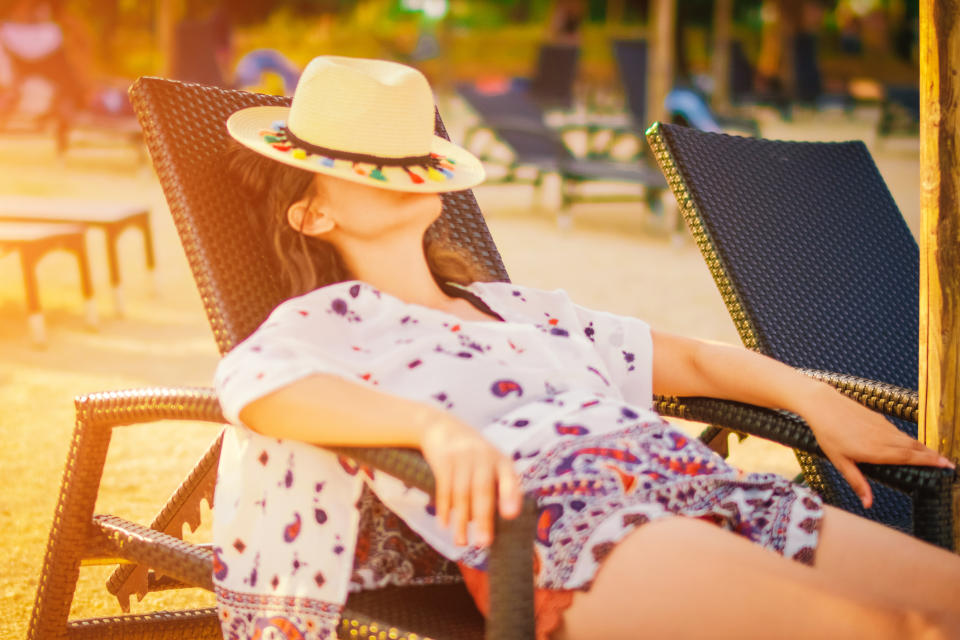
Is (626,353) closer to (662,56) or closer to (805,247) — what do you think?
(805,247)

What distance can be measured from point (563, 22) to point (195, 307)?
19548 mm

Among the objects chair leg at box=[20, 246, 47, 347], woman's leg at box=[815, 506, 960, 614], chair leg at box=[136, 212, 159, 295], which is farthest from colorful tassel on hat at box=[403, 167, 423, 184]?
chair leg at box=[136, 212, 159, 295]

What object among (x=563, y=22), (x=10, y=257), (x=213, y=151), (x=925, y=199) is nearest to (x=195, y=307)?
(x=10, y=257)

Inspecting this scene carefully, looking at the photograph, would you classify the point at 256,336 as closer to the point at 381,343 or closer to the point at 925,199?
the point at 381,343

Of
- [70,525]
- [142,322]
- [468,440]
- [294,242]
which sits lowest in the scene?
[142,322]

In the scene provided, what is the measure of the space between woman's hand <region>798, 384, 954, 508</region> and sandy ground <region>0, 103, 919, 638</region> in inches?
57.6

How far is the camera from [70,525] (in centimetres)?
176

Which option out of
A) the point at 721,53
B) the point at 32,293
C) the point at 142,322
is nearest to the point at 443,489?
the point at 32,293

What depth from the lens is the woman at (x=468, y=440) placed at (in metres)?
1.26

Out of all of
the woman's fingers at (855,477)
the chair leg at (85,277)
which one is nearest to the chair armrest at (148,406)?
the woman's fingers at (855,477)

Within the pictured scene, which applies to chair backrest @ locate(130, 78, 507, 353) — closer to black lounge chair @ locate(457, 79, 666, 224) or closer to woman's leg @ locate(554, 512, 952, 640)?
woman's leg @ locate(554, 512, 952, 640)

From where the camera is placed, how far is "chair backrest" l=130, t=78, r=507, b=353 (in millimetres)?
1812

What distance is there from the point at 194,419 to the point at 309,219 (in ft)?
1.22

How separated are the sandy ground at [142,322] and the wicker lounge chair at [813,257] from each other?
1.09m
